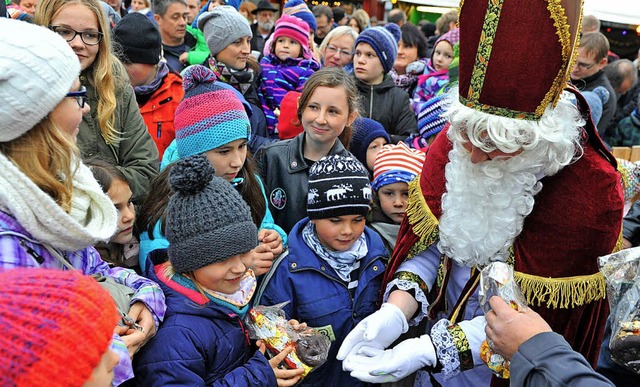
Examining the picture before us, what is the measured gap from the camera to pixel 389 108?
5.03 metres

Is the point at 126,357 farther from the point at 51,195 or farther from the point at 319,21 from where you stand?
the point at 319,21

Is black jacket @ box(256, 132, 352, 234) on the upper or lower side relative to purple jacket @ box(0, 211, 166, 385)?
lower

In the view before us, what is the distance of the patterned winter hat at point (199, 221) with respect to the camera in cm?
208

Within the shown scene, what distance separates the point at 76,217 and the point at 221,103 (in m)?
1.28

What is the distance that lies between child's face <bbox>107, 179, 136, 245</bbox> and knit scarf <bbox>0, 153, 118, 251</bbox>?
668 millimetres

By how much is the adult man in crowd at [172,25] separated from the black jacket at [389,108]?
5.82 ft

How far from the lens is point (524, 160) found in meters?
2.23

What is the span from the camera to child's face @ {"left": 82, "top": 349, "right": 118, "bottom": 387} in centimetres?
131

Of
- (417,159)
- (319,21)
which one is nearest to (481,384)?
(417,159)

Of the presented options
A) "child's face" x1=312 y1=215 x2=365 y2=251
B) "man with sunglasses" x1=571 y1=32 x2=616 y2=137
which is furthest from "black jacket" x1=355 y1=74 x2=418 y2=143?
"man with sunglasses" x1=571 y1=32 x2=616 y2=137

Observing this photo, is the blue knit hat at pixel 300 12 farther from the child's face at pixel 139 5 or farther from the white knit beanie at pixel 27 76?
the white knit beanie at pixel 27 76

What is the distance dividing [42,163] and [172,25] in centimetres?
408

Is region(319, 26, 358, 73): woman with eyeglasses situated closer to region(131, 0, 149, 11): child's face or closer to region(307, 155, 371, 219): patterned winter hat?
region(131, 0, 149, 11): child's face

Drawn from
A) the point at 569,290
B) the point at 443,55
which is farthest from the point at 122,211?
the point at 443,55
